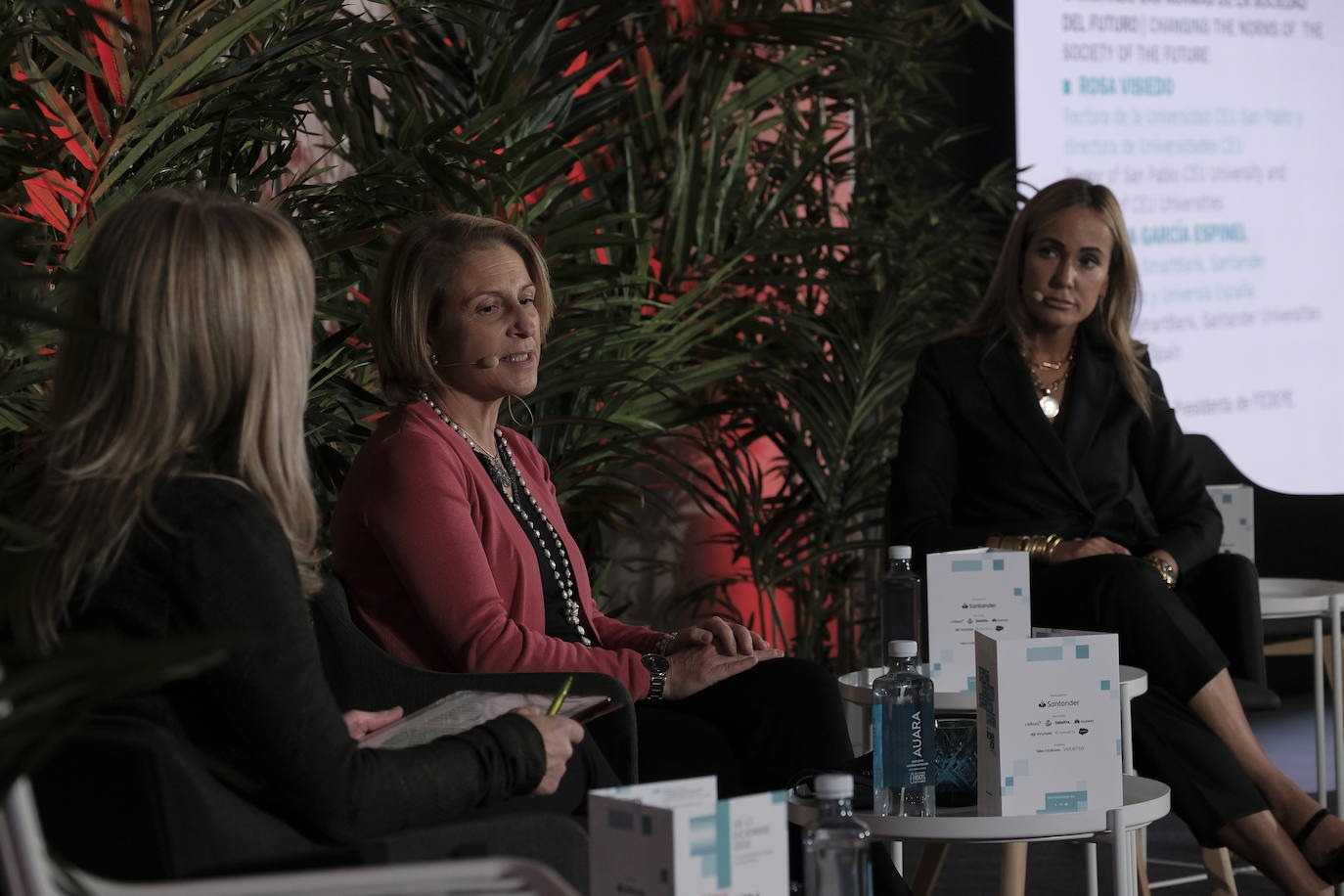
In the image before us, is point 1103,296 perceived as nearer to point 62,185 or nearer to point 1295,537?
point 1295,537

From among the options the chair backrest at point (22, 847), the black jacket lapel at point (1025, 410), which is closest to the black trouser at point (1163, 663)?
the black jacket lapel at point (1025, 410)

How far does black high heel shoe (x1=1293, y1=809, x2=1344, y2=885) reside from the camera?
9.35ft

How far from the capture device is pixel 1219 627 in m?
3.48

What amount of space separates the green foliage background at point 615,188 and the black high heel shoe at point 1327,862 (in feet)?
4.91

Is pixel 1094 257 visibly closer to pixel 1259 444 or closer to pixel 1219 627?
pixel 1219 627

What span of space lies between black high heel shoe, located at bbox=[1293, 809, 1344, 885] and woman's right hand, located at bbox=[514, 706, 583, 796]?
171 centimetres

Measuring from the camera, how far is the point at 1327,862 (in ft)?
9.40

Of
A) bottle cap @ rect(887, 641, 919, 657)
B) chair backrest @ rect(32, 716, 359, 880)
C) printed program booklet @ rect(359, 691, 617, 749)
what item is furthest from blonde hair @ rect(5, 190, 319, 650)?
bottle cap @ rect(887, 641, 919, 657)

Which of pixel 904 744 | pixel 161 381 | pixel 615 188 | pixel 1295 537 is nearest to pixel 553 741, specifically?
pixel 161 381

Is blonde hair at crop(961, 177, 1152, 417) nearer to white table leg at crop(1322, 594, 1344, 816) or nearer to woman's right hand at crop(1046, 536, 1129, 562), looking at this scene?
woman's right hand at crop(1046, 536, 1129, 562)

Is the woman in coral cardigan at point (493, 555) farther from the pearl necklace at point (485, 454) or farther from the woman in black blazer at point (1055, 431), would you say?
the woman in black blazer at point (1055, 431)

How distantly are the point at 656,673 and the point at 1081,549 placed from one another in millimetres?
1316

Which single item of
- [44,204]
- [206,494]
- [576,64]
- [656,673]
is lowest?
[656,673]

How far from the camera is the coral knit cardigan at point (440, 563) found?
89.6 inches
